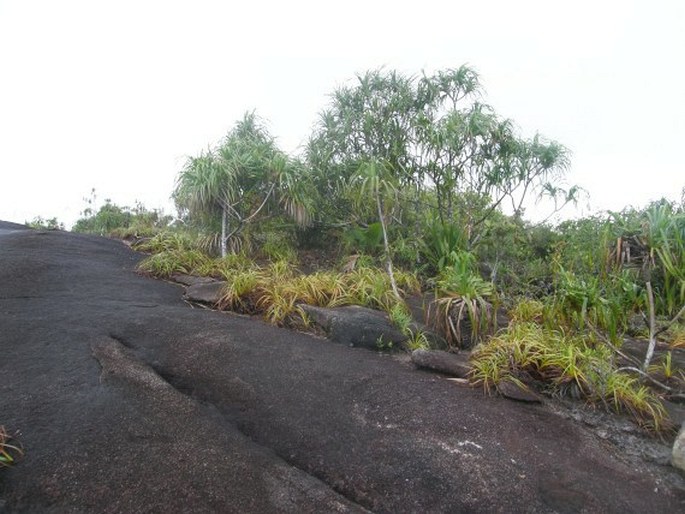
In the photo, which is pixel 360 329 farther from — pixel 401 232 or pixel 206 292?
pixel 401 232

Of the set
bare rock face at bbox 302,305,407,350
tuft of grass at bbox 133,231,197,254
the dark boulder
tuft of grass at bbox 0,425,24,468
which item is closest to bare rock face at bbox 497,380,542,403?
bare rock face at bbox 302,305,407,350

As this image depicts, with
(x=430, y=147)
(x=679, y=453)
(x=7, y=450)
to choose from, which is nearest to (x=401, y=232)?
(x=430, y=147)

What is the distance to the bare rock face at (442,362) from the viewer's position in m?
4.46

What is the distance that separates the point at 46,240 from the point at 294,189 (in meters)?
4.39

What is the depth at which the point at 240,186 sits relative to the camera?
8.34 metres

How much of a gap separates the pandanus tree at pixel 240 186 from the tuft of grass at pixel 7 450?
18.1 feet

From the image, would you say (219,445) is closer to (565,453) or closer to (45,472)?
(45,472)

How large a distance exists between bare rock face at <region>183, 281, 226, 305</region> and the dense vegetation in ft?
0.60

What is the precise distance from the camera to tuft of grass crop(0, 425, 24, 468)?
256 cm

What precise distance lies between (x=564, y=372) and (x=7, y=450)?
13.8ft

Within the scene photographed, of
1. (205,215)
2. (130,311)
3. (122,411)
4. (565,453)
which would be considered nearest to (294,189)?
(205,215)

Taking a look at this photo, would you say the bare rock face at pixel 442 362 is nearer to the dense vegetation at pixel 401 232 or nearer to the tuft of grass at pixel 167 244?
the dense vegetation at pixel 401 232

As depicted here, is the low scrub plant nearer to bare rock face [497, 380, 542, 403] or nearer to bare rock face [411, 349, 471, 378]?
bare rock face [411, 349, 471, 378]

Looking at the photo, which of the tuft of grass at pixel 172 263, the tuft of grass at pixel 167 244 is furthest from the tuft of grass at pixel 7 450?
the tuft of grass at pixel 167 244
